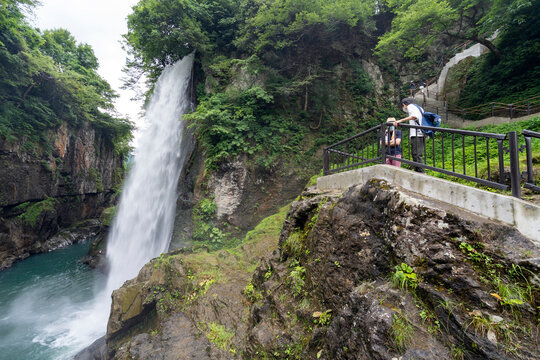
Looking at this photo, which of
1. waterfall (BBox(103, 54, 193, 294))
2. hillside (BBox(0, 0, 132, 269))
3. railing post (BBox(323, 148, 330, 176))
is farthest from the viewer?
hillside (BBox(0, 0, 132, 269))

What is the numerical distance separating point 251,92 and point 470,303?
10.5 m

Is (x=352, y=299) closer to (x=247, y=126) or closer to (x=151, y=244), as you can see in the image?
(x=247, y=126)

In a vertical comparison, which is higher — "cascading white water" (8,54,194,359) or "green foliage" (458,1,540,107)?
"green foliage" (458,1,540,107)

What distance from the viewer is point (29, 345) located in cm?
813

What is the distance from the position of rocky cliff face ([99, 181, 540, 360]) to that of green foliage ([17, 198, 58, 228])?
16711mm

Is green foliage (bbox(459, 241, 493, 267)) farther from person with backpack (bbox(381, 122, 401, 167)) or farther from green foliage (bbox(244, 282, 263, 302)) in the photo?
green foliage (bbox(244, 282, 263, 302))

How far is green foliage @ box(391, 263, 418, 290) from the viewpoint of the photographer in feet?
8.67

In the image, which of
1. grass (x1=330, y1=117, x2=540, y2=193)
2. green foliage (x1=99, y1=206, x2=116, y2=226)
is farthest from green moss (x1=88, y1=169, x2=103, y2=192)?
grass (x1=330, y1=117, x2=540, y2=193)

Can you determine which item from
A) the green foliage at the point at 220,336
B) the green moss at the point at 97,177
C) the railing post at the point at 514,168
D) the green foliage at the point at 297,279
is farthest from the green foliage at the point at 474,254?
the green moss at the point at 97,177

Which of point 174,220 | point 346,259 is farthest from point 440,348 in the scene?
point 174,220

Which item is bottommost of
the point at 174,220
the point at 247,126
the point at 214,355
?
the point at 214,355

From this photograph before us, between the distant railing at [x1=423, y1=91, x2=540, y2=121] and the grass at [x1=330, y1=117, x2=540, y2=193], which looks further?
the distant railing at [x1=423, y1=91, x2=540, y2=121]

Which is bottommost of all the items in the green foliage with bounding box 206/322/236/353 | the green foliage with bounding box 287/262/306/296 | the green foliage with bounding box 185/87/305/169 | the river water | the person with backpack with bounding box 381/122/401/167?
the river water

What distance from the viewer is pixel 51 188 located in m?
18.7
